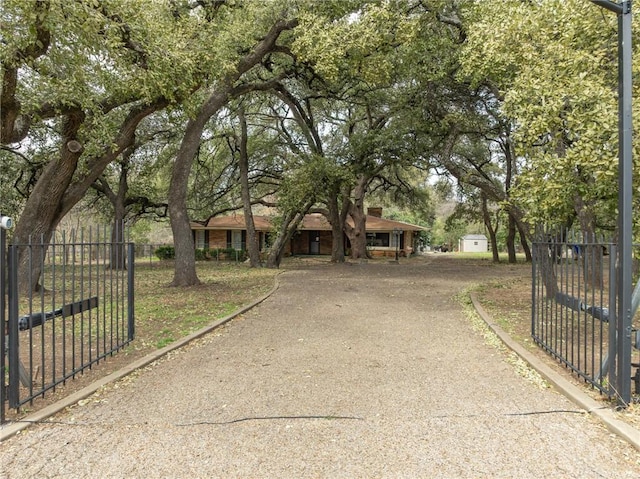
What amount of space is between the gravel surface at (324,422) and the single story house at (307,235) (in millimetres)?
26178

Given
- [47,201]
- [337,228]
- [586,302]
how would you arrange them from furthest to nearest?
[337,228], [47,201], [586,302]

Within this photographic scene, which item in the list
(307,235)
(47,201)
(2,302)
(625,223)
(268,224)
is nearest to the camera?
(2,302)

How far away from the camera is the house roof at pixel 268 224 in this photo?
31.7 meters

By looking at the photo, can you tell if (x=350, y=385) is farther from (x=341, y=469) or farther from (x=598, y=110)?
(x=598, y=110)

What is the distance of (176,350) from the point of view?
6203 millimetres

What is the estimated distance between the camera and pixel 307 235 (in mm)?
34969

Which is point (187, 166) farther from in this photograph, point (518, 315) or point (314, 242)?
point (314, 242)

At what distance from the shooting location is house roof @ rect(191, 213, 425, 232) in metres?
31.7

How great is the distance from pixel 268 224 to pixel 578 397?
28.8 m

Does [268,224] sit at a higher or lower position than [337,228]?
higher

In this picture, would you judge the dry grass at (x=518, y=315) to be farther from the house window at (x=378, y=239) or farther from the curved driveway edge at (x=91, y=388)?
the house window at (x=378, y=239)

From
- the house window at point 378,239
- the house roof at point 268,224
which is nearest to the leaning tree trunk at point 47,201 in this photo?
the house roof at point 268,224

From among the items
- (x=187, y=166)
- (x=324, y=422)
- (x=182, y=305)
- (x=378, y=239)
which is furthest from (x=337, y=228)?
(x=324, y=422)

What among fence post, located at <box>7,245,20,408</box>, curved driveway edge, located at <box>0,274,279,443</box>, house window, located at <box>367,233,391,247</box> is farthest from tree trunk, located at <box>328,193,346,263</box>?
fence post, located at <box>7,245,20,408</box>
